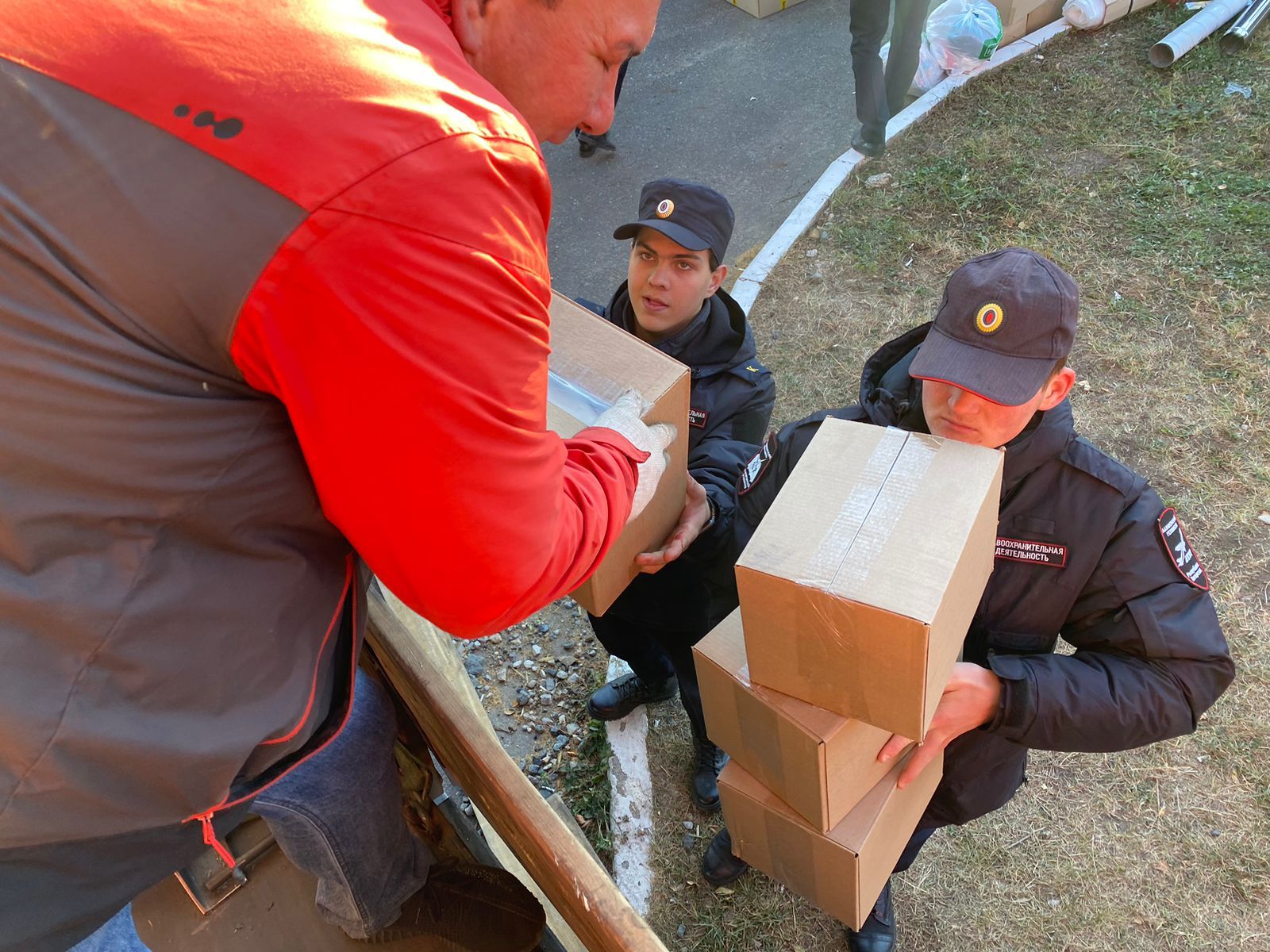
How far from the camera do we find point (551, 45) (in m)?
1.29

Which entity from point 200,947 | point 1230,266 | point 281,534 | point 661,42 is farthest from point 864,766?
point 661,42

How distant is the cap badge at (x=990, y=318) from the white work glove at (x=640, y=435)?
0.70 metres

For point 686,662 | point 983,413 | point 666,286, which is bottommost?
point 686,662

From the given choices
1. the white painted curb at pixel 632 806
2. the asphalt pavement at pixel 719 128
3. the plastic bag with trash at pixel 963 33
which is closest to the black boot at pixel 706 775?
the white painted curb at pixel 632 806

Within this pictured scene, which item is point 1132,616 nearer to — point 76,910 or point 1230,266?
point 76,910

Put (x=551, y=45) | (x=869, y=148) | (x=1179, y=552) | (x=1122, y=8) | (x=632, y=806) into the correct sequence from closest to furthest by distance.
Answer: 1. (x=551, y=45)
2. (x=1179, y=552)
3. (x=632, y=806)
4. (x=869, y=148)
5. (x=1122, y=8)

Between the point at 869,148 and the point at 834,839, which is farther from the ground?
the point at 834,839

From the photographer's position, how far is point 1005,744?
7.20 feet

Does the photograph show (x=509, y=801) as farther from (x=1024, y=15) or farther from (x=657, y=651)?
(x=1024, y=15)

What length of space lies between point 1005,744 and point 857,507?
3.40 feet

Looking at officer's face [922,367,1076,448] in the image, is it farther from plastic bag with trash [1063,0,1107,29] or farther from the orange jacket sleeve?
plastic bag with trash [1063,0,1107,29]

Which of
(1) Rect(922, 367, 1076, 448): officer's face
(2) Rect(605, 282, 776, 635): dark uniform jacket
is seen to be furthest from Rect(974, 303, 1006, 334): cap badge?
(2) Rect(605, 282, 776, 635): dark uniform jacket

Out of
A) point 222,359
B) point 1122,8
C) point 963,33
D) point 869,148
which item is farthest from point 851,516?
point 1122,8

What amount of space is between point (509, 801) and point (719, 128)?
19.7 ft
